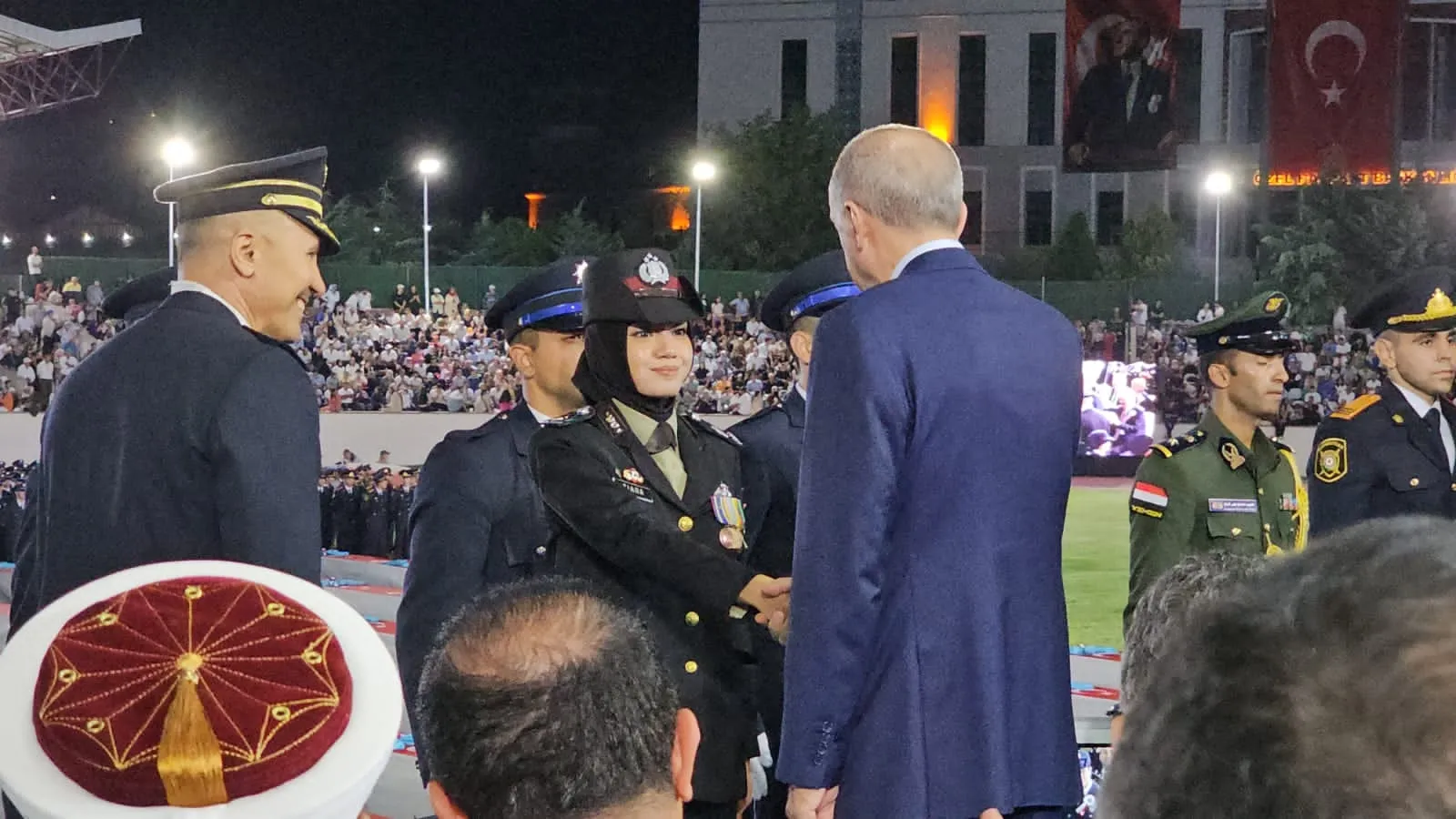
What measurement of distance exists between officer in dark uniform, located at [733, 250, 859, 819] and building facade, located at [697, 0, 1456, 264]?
34076 mm

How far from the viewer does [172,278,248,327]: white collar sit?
293 cm

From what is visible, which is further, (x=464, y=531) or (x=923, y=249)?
(x=464, y=531)

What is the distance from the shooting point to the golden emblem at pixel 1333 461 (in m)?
5.08

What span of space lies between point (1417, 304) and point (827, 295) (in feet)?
7.86

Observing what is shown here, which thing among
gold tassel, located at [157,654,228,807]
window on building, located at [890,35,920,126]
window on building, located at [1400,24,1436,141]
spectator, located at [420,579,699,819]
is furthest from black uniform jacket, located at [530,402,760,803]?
window on building, located at [890,35,920,126]

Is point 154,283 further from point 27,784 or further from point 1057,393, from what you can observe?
point 27,784

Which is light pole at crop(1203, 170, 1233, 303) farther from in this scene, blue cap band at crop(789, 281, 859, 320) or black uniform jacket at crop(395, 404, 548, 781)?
black uniform jacket at crop(395, 404, 548, 781)

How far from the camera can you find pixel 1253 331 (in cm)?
461

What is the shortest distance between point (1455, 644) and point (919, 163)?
2.00 meters

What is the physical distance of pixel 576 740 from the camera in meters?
1.37

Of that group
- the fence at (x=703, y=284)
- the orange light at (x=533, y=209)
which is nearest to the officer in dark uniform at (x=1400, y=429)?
the fence at (x=703, y=284)

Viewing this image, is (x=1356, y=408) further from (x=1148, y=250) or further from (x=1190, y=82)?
(x=1190, y=82)

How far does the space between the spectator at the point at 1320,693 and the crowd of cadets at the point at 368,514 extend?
45.5 ft

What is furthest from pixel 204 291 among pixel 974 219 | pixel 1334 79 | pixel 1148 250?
pixel 974 219
